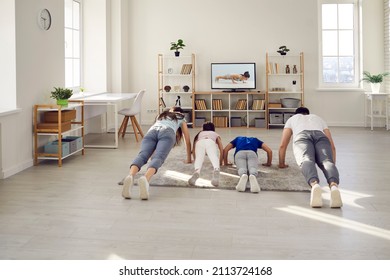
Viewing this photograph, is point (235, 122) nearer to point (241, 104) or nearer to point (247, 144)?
point (241, 104)

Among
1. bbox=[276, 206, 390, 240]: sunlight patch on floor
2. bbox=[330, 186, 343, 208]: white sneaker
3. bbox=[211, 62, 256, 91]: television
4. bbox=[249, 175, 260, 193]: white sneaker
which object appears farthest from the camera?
bbox=[211, 62, 256, 91]: television

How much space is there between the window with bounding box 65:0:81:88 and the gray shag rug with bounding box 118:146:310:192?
10.7 feet

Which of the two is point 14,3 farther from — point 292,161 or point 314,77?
point 314,77

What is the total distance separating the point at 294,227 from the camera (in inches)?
127

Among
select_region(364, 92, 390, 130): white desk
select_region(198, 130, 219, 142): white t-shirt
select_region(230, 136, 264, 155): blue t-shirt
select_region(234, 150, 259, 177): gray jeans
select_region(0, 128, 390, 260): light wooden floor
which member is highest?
select_region(364, 92, 390, 130): white desk

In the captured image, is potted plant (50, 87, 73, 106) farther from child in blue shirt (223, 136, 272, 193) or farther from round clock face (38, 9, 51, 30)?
child in blue shirt (223, 136, 272, 193)

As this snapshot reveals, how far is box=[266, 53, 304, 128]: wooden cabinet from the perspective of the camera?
30.1ft

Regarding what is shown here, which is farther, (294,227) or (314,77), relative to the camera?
(314,77)

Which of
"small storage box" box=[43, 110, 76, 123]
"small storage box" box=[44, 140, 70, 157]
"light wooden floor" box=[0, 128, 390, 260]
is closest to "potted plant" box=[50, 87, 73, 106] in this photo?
"small storage box" box=[43, 110, 76, 123]

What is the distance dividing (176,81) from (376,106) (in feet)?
13.1

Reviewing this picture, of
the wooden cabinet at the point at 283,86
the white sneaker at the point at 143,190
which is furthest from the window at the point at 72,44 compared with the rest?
the white sneaker at the point at 143,190

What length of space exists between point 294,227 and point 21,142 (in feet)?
11.0

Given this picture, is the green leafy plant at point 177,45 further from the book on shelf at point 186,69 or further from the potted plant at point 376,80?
the potted plant at point 376,80

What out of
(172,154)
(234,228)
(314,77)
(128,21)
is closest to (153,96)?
(128,21)
